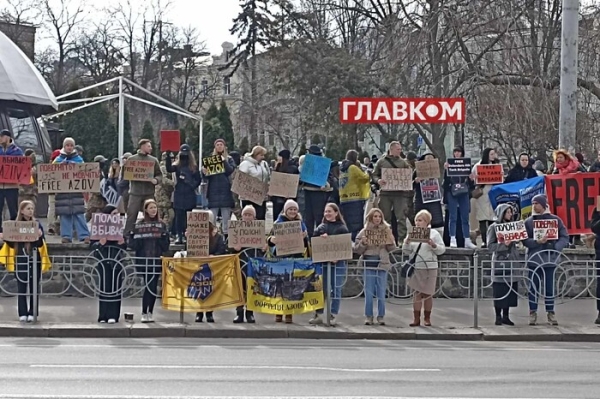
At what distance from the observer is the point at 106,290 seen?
15.3m

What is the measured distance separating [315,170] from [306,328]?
331 cm

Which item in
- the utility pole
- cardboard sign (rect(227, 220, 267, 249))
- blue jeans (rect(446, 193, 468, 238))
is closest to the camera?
cardboard sign (rect(227, 220, 267, 249))

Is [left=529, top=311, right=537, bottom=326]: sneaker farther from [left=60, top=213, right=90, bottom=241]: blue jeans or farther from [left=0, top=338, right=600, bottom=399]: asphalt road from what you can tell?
[left=60, top=213, right=90, bottom=241]: blue jeans

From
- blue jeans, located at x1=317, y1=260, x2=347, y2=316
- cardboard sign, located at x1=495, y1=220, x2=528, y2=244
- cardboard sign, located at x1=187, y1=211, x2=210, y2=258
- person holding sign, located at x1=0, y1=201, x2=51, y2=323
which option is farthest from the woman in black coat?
cardboard sign, located at x1=495, y1=220, x2=528, y2=244

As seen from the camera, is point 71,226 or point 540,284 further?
point 71,226

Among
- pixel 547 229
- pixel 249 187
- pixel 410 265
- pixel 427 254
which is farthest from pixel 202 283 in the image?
pixel 547 229

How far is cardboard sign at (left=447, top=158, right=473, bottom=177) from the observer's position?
17969mm

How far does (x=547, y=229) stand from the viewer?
15188 millimetres

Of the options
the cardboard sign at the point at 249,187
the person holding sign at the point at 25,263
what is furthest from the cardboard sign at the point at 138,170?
the person holding sign at the point at 25,263

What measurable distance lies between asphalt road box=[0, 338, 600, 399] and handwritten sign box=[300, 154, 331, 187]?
3885 mm

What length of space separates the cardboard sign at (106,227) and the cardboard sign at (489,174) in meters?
6.19

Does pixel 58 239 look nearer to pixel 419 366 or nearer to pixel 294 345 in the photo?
pixel 294 345

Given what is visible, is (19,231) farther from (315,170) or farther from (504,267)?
(504,267)

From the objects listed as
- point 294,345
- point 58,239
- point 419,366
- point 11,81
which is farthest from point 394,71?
point 419,366
